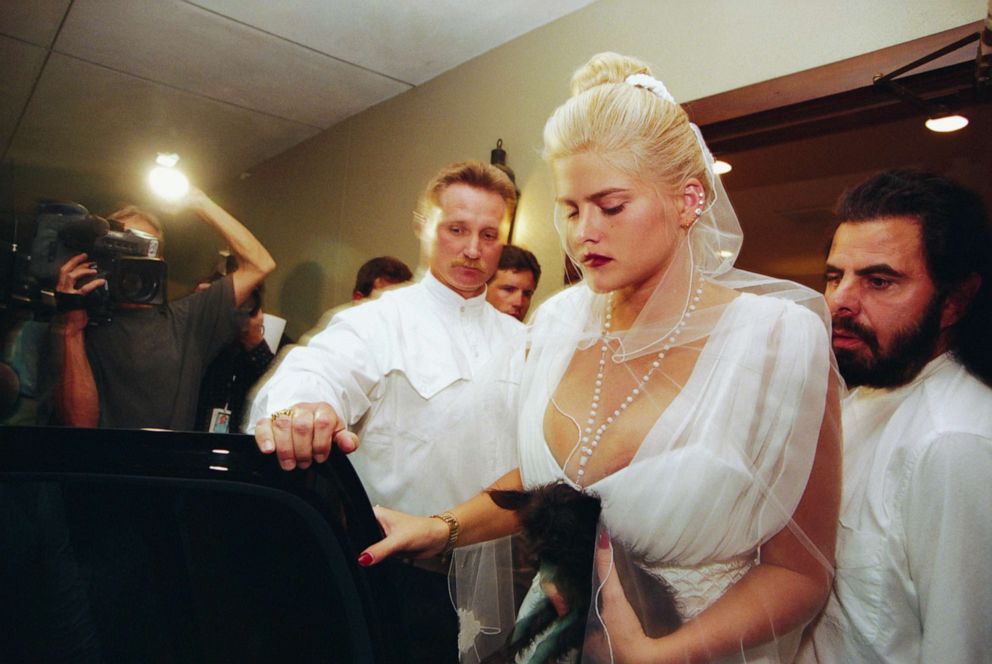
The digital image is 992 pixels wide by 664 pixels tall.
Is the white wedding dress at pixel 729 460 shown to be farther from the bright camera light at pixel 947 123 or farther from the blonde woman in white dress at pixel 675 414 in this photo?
the bright camera light at pixel 947 123

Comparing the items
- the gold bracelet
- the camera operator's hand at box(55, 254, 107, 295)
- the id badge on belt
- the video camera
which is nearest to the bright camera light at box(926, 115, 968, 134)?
the gold bracelet

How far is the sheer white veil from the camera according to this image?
86 cm

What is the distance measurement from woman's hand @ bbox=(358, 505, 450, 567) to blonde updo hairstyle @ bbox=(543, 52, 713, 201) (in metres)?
0.58

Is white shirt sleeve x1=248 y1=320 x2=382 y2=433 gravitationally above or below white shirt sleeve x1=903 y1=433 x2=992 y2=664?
above

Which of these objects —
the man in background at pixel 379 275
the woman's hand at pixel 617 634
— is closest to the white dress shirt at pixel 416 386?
the woman's hand at pixel 617 634

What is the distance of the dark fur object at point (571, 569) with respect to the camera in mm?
865

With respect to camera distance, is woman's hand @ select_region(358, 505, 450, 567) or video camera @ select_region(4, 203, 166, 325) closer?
woman's hand @ select_region(358, 505, 450, 567)

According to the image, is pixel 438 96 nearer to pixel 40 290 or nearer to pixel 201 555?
pixel 40 290

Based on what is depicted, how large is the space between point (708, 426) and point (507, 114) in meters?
1.41

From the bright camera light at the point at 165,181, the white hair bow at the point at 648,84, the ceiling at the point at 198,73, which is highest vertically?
the ceiling at the point at 198,73

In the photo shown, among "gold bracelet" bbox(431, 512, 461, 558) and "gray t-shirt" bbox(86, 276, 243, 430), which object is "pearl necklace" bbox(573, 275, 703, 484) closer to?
"gold bracelet" bbox(431, 512, 461, 558)

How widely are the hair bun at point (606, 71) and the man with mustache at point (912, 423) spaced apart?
1.38ft

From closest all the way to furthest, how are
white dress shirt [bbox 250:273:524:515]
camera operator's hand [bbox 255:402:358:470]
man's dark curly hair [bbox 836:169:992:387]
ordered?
camera operator's hand [bbox 255:402:358:470] → man's dark curly hair [bbox 836:169:992:387] → white dress shirt [bbox 250:273:524:515]

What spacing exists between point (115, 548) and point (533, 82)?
5.63ft
